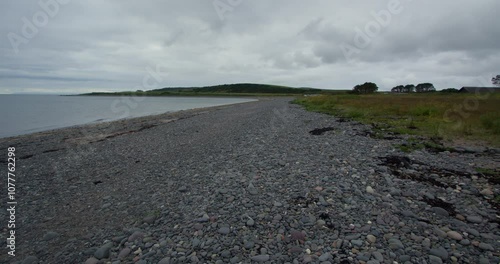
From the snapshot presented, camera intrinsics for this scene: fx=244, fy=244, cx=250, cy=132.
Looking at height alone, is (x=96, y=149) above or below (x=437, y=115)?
below

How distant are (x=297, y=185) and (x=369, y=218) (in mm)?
2011

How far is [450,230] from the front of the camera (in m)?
4.31

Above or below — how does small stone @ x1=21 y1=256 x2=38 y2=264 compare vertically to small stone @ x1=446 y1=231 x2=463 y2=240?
below

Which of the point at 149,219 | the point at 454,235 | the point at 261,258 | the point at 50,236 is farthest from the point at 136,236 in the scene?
the point at 454,235

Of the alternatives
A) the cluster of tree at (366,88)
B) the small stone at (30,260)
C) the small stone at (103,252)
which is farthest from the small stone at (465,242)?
the cluster of tree at (366,88)

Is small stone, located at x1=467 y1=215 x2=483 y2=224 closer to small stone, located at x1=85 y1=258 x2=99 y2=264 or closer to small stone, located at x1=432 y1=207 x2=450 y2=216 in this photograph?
small stone, located at x1=432 y1=207 x2=450 y2=216

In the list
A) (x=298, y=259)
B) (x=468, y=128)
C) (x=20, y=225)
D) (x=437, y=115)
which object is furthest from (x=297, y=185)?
(x=437, y=115)

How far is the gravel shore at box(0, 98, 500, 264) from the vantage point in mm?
4066

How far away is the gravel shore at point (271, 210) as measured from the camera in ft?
13.3

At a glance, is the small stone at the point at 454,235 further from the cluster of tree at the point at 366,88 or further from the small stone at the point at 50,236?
the cluster of tree at the point at 366,88

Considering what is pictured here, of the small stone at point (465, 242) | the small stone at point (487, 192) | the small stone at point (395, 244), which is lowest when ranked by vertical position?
the small stone at point (395, 244)

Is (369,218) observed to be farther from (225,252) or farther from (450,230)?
(225,252)

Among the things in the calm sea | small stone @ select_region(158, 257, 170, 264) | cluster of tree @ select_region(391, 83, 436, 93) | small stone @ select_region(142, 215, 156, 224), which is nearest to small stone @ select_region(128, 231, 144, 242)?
small stone @ select_region(142, 215, 156, 224)

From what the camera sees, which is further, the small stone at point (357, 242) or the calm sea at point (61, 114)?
the calm sea at point (61, 114)
